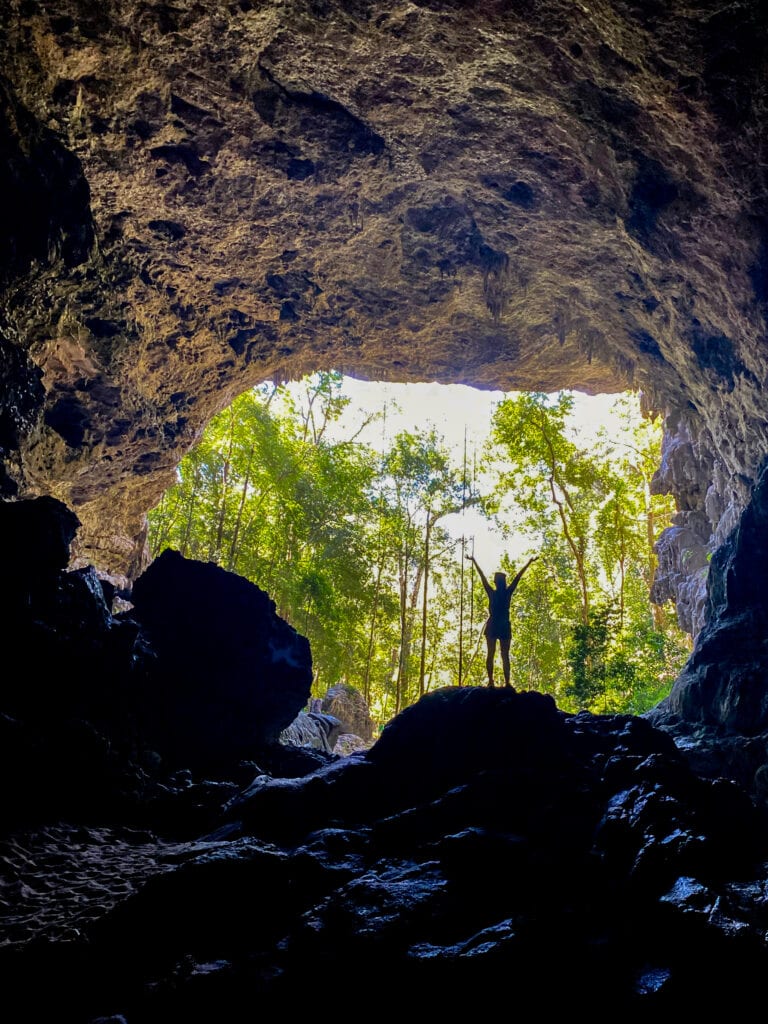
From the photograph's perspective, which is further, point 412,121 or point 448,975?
point 412,121

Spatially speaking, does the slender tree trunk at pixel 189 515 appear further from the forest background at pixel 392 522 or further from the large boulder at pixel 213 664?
the large boulder at pixel 213 664

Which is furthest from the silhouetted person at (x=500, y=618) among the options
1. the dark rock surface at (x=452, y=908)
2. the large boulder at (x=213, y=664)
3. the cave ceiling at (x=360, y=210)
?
the cave ceiling at (x=360, y=210)

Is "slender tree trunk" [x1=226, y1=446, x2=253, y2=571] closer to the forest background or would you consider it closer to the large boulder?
the forest background

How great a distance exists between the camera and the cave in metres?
3.63

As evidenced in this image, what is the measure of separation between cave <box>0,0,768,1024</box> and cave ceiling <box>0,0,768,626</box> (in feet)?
0.14

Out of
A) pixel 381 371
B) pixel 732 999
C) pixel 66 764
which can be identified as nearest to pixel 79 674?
pixel 66 764

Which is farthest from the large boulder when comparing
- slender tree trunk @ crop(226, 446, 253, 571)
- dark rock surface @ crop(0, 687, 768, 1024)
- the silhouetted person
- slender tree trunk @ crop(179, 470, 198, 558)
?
slender tree trunk @ crop(179, 470, 198, 558)

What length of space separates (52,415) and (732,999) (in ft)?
36.7

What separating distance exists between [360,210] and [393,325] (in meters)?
2.95

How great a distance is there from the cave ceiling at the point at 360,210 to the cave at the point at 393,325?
0.04 metres

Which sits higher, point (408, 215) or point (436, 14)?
point (408, 215)

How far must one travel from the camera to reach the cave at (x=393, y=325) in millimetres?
3627

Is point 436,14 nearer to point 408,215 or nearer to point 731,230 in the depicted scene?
point 408,215

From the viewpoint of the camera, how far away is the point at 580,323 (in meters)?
11.1
